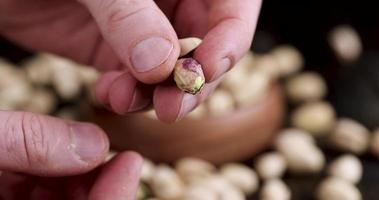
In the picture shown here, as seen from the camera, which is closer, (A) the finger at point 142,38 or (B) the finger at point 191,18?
(A) the finger at point 142,38

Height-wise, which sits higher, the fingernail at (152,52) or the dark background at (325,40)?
the fingernail at (152,52)

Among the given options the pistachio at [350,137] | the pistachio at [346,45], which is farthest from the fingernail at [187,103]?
the pistachio at [346,45]

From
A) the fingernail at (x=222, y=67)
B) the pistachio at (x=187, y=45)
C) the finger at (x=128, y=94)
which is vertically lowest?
the finger at (x=128, y=94)

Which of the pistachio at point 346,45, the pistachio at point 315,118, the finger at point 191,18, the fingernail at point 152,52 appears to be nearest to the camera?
the fingernail at point 152,52

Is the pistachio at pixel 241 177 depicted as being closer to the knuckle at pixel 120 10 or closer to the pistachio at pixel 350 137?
the pistachio at pixel 350 137

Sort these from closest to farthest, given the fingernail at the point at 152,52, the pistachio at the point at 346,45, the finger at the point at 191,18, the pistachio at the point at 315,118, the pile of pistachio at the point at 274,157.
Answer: the fingernail at the point at 152,52 < the finger at the point at 191,18 < the pile of pistachio at the point at 274,157 < the pistachio at the point at 315,118 < the pistachio at the point at 346,45

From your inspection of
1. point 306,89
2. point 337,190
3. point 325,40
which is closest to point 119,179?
Result: point 337,190
